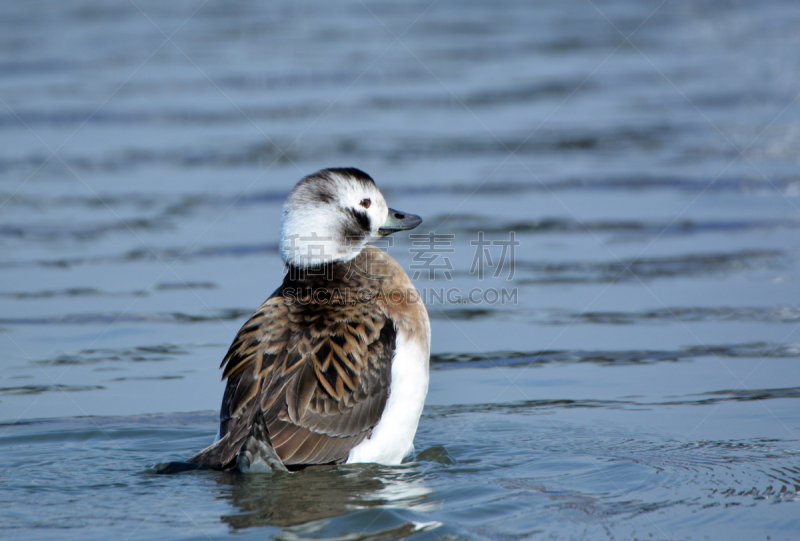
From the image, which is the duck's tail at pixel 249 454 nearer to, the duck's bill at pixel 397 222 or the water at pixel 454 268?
the water at pixel 454 268

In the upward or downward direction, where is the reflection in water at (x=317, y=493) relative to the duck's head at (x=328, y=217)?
downward

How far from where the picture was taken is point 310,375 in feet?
18.5

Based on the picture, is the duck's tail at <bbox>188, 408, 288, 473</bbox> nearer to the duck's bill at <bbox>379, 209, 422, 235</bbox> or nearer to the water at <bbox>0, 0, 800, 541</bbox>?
the water at <bbox>0, 0, 800, 541</bbox>

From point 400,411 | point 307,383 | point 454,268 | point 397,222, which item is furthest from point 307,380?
point 454,268

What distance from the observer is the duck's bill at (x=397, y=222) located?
6855mm

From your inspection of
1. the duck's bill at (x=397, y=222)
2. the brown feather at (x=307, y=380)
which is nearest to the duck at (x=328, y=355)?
the brown feather at (x=307, y=380)

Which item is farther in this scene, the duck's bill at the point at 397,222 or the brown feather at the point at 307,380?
the duck's bill at the point at 397,222

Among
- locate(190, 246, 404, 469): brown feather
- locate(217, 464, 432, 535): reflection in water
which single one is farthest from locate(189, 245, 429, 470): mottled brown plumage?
locate(217, 464, 432, 535): reflection in water

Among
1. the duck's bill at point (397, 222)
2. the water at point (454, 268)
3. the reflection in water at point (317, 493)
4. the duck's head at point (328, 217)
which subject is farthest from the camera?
the duck's bill at point (397, 222)

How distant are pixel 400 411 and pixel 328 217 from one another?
1.40 metres

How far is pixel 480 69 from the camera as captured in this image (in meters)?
18.0

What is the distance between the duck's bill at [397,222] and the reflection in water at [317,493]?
183 centimetres

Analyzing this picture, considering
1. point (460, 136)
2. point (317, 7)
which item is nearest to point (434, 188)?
point (460, 136)

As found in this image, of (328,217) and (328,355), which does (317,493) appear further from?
(328,217)
